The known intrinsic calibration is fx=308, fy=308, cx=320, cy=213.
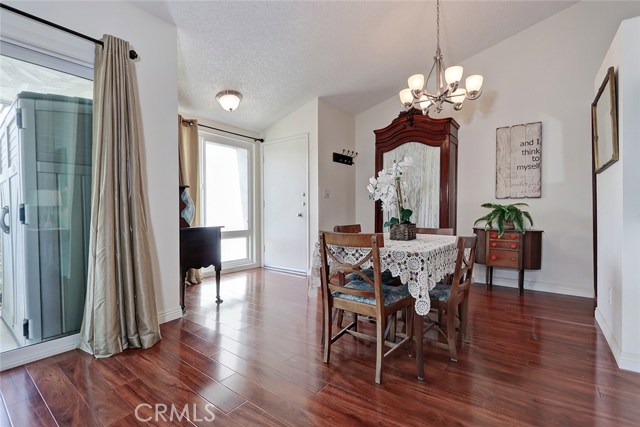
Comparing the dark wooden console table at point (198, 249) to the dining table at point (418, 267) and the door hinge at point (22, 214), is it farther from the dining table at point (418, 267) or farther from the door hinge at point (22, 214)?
the dining table at point (418, 267)

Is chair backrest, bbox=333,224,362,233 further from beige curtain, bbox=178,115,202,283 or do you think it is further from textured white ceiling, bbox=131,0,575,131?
beige curtain, bbox=178,115,202,283

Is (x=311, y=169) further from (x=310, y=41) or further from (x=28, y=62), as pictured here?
(x=28, y=62)

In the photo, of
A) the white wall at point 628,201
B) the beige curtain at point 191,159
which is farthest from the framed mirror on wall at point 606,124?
the beige curtain at point 191,159

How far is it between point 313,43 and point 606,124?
8.71 feet

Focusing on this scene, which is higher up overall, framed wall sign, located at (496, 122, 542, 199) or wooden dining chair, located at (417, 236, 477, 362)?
framed wall sign, located at (496, 122, 542, 199)

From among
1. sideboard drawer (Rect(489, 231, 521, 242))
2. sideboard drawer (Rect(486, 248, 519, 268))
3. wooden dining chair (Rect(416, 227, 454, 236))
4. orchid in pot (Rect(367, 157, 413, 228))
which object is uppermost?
orchid in pot (Rect(367, 157, 413, 228))

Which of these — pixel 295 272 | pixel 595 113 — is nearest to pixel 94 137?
pixel 295 272

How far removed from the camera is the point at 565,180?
3549mm

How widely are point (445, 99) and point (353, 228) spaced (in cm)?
147

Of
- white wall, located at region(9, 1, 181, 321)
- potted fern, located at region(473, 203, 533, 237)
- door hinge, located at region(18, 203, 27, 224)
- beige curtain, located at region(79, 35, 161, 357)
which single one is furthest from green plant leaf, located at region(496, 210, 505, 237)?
door hinge, located at region(18, 203, 27, 224)

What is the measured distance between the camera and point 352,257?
6.51 ft

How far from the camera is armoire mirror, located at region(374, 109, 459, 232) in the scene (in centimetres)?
393

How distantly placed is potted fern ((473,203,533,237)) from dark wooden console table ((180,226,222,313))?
124 inches

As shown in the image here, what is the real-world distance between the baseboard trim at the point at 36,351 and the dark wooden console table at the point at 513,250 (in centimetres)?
405
